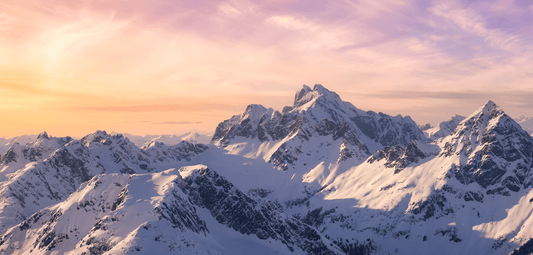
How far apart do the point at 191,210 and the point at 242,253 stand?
32050 mm

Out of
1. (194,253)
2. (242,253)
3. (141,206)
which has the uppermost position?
(141,206)

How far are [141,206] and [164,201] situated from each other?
10124mm

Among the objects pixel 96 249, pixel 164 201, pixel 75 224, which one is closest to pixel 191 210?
pixel 164 201

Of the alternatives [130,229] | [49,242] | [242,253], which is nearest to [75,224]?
[49,242]

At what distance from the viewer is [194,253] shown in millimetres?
156875

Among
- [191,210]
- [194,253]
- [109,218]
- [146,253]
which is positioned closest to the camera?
[146,253]

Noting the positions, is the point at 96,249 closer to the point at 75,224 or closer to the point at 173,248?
the point at 173,248

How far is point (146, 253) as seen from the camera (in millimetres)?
147375

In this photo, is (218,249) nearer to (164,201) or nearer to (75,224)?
(164,201)

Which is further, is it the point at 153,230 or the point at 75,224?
the point at 75,224

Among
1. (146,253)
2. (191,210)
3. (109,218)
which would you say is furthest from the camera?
(191,210)

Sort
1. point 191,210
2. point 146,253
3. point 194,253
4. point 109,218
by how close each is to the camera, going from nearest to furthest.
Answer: point 146,253, point 194,253, point 109,218, point 191,210

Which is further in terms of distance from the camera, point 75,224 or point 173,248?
point 75,224

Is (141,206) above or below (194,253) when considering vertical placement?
above
